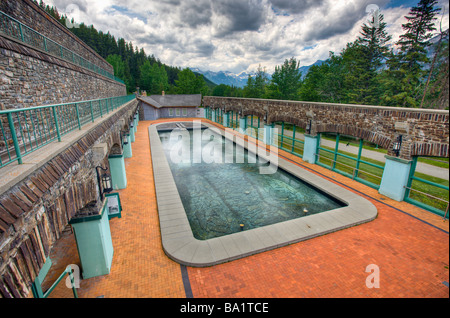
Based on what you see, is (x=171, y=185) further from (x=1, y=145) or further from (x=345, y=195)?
(x=345, y=195)

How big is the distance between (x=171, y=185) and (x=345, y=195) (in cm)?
922

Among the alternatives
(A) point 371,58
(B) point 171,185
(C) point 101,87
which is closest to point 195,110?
(C) point 101,87

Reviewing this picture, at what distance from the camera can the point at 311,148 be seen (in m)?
15.6

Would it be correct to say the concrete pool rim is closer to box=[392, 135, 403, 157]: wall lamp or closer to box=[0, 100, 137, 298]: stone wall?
box=[392, 135, 403, 157]: wall lamp

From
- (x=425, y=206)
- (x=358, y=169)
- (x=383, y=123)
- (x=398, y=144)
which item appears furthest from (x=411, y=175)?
(x=358, y=169)

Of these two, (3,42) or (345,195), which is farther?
(345,195)

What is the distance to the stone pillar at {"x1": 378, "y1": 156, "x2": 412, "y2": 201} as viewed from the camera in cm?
977

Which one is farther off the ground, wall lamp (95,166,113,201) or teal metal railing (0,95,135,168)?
A: teal metal railing (0,95,135,168)

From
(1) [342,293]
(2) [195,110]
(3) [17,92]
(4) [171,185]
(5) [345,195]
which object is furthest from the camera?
(2) [195,110]

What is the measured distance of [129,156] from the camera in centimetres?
1727

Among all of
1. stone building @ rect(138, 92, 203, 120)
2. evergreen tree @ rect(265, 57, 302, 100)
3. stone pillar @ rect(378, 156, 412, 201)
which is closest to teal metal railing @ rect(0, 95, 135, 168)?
stone pillar @ rect(378, 156, 412, 201)

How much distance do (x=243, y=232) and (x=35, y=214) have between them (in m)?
6.23

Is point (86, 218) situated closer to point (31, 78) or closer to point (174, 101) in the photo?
point (31, 78)

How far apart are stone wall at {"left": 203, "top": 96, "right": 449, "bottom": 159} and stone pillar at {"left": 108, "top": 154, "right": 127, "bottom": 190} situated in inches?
491
